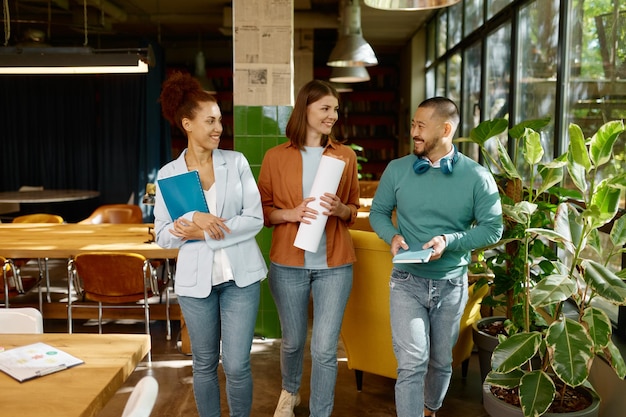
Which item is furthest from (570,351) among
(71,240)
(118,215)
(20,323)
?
(118,215)

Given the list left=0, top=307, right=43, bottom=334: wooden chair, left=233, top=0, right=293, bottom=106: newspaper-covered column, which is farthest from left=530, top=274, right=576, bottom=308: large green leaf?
left=233, top=0, right=293, bottom=106: newspaper-covered column

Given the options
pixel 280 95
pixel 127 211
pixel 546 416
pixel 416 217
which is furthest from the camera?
pixel 127 211

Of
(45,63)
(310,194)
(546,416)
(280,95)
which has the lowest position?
(546,416)

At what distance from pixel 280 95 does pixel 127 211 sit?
233 cm

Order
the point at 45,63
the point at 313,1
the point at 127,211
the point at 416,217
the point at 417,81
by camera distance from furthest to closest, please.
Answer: the point at 417,81 < the point at 313,1 < the point at 127,211 < the point at 45,63 < the point at 416,217

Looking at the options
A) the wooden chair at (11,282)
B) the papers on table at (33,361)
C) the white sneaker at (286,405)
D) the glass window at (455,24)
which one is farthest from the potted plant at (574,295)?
the glass window at (455,24)

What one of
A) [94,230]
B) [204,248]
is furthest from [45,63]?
[204,248]

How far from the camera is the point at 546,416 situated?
7.85ft

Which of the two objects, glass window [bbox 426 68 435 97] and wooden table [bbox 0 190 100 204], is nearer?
wooden table [bbox 0 190 100 204]

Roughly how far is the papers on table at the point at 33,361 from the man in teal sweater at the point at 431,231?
4.27ft

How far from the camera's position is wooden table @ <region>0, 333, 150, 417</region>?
58.0 inches

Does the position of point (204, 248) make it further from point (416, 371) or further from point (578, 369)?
point (578, 369)

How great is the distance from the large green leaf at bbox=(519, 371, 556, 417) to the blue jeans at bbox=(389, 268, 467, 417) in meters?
0.39

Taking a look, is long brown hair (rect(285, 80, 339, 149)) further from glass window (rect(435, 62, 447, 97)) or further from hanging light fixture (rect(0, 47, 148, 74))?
glass window (rect(435, 62, 447, 97))
